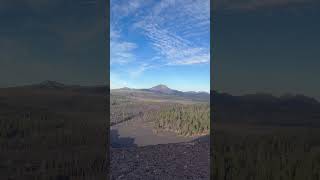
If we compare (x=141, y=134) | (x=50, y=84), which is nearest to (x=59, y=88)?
(x=50, y=84)

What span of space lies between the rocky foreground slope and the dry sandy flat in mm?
155

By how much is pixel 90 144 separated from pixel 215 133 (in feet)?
6.80

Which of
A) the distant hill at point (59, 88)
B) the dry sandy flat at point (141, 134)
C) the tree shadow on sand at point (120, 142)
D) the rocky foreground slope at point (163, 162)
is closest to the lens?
the distant hill at point (59, 88)

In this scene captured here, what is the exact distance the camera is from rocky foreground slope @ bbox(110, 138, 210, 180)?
28.4 feet

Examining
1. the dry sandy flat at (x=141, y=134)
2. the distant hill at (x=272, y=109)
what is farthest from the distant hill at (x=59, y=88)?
the dry sandy flat at (x=141, y=134)

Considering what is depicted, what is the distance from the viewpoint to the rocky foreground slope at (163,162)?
28.4 ft

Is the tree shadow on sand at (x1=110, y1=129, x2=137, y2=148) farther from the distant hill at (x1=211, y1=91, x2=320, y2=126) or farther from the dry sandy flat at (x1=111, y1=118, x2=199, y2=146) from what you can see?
the distant hill at (x1=211, y1=91, x2=320, y2=126)

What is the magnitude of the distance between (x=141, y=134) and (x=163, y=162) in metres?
1.00

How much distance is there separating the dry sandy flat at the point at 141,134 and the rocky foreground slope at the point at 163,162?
155 mm

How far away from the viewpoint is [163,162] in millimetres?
8844

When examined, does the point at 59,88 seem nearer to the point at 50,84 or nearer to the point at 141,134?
the point at 50,84

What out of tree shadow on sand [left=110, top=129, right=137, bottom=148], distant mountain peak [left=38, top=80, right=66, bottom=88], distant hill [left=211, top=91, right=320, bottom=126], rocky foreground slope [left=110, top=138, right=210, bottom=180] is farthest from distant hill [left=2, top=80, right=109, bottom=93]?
tree shadow on sand [left=110, top=129, right=137, bottom=148]

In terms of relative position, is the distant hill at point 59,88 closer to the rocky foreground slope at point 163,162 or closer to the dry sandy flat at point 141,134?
the rocky foreground slope at point 163,162

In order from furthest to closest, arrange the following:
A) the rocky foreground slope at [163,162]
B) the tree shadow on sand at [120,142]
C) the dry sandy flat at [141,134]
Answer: the dry sandy flat at [141,134] < the tree shadow on sand at [120,142] < the rocky foreground slope at [163,162]
